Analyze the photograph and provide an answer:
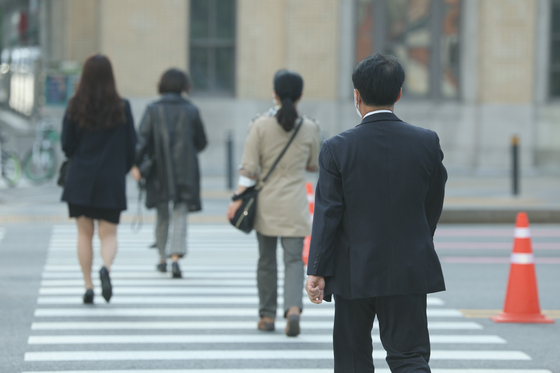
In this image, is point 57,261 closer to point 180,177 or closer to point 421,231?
point 180,177

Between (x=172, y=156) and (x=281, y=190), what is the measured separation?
2502mm

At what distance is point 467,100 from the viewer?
69.6ft

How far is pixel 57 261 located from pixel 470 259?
4605 mm

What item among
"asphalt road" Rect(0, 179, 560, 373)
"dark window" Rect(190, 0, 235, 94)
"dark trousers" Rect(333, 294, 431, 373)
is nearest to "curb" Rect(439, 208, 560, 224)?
"asphalt road" Rect(0, 179, 560, 373)

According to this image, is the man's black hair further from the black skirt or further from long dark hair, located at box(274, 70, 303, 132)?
the black skirt

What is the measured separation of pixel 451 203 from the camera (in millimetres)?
14938

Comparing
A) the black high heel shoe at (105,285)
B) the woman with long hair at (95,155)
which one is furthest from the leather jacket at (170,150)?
the black high heel shoe at (105,285)

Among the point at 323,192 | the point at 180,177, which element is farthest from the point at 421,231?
the point at 180,177

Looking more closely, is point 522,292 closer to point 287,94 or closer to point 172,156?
point 287,94

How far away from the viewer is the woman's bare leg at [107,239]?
24.2ft

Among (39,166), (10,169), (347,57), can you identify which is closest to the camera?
(10,169)

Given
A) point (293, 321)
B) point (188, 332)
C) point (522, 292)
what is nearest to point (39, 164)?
point (188, 332)

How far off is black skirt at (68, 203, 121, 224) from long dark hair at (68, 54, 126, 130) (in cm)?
66

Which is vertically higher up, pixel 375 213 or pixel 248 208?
pixel 375 213
